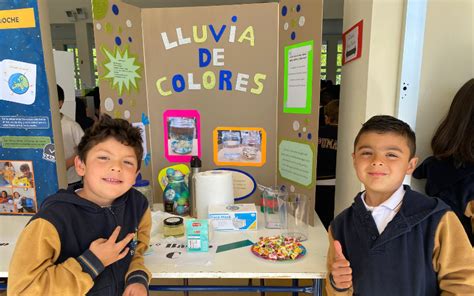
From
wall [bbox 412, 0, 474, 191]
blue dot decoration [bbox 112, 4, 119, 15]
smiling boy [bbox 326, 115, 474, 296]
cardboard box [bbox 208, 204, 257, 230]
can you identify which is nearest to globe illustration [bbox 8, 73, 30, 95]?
blue dot decoration [bbox 112, 4, 119, 15]

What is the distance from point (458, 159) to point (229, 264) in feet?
3.14

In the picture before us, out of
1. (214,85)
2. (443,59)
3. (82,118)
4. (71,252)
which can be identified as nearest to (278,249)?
(71,252)

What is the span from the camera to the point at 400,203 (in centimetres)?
104

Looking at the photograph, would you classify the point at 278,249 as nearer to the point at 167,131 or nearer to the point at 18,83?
the point at 167,131

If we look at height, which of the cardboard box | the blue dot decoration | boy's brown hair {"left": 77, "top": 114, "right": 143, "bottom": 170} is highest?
the blue dot decoration

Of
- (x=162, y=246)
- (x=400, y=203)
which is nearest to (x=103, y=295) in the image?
(x=162, y=246)

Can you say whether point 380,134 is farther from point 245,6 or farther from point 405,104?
point 245,6

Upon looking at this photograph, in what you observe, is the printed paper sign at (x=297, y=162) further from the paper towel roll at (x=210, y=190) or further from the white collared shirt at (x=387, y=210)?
the white collared shirt at (x=387, y=210)

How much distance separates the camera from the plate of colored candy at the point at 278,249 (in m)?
1.25

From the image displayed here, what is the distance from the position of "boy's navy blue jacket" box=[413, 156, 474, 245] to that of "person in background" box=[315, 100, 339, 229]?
814mm

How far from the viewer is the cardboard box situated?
1496mm

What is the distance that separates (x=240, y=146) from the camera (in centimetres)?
179

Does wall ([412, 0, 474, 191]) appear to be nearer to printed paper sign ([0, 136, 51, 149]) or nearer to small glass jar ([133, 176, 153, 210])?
small glass jar ([133, 176, 153, 210])

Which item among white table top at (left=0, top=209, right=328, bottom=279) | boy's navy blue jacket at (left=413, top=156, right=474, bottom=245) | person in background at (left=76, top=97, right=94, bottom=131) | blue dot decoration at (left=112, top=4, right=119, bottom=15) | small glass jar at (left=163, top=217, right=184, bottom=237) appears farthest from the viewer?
person in background at (left=76, top=97, right=94, bottom=131)
